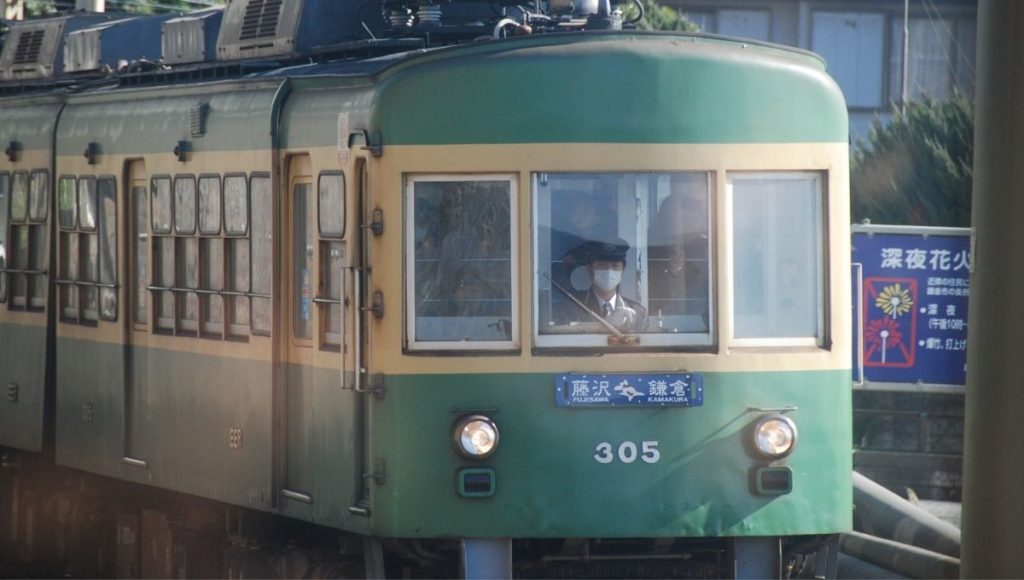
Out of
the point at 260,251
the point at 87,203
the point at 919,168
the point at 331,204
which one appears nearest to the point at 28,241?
the point at 87,203

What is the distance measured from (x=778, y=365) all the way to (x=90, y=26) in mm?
7496

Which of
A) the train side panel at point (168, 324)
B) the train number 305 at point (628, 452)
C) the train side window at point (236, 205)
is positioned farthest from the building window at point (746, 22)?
the train number 305 at point (628, 452)

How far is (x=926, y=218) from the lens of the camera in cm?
1733

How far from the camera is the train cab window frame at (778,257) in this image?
8477mm

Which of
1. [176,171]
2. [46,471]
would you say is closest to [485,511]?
[176,171]

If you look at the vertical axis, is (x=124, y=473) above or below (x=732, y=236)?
below

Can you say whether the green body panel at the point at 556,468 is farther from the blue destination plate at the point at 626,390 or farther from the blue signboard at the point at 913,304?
the blue signboard at the point at 913,304

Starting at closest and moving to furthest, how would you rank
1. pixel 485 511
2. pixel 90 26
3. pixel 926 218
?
pixel 485 511 < pixel 90 26 < pixel 926 218

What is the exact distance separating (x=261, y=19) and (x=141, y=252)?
142cm

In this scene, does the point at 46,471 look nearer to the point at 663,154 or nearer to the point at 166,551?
the point at 166,551

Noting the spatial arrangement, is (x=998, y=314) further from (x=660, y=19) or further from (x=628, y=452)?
(x=660, y=19)

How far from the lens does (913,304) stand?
13781 millimetres

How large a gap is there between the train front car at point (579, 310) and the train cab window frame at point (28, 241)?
179 inches

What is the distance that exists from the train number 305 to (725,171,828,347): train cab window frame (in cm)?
57
